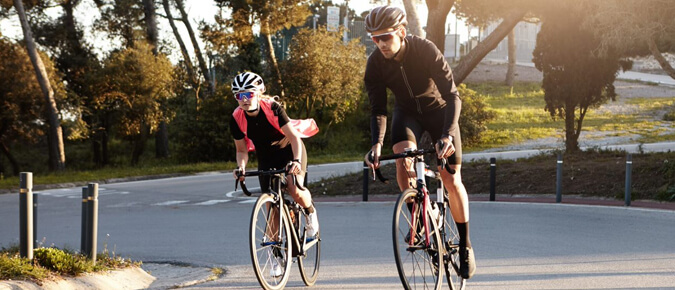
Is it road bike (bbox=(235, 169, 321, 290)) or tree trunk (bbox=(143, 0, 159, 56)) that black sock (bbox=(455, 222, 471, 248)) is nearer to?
road bike (bbox=(235, 169, 321, 290))

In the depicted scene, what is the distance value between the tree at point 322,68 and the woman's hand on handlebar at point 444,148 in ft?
108

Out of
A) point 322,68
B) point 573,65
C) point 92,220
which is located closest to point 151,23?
point 322,68

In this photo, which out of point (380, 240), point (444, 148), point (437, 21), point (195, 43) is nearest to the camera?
point (444, 148)

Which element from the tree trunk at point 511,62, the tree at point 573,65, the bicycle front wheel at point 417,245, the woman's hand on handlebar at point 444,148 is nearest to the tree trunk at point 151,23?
the tree at point 573,65

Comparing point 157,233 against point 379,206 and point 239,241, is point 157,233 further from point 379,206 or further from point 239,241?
point 379,206

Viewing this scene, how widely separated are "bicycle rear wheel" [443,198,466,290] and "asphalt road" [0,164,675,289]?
102 cm

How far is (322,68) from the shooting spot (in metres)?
38.7

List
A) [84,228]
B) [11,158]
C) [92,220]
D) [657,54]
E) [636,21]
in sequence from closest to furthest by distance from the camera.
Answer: [92,220] < [84,228] < [636,21] < [657,54] < [11,158]

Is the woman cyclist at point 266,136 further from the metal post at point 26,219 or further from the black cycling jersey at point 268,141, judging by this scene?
the metal post at point 26,219

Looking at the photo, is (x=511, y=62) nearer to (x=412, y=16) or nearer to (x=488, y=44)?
(x=412, y=16)

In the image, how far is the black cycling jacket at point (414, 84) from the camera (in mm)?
5984

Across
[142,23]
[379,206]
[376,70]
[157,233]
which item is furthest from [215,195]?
[142,23]

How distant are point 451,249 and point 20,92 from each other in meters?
31.2

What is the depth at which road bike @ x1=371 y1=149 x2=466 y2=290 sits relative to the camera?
576 cm
